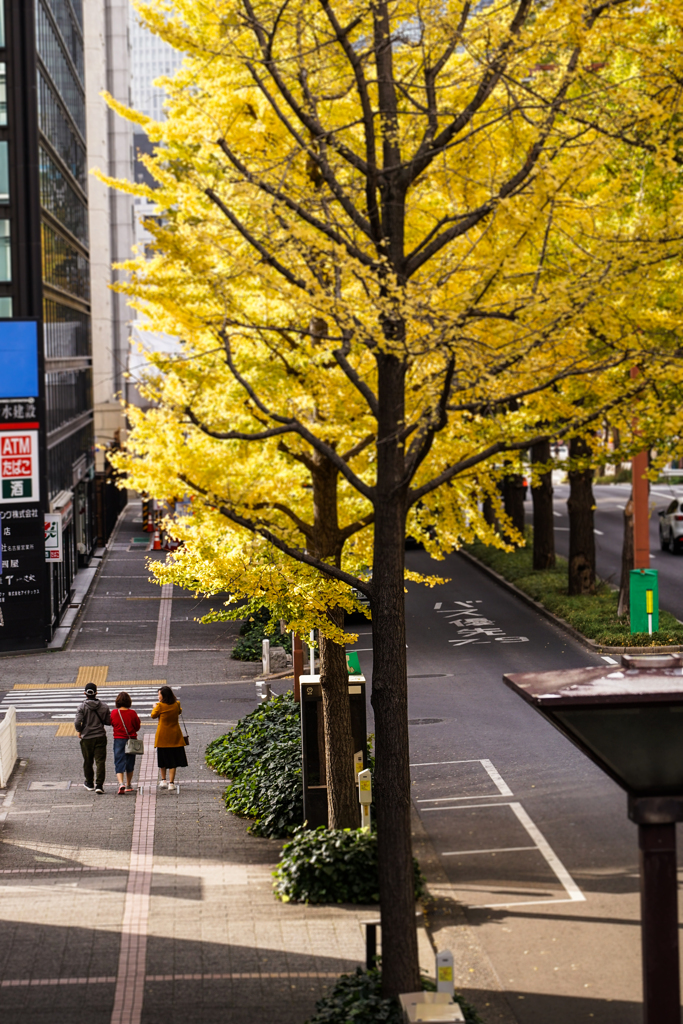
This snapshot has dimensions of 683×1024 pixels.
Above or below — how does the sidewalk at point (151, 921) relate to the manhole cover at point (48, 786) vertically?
above

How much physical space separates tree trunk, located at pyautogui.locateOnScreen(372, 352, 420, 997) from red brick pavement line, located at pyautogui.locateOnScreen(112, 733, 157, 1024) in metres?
2.34

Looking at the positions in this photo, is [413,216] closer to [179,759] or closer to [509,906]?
[509,906]

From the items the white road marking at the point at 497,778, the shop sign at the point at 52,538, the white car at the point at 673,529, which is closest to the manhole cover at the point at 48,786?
the white road marking at the point at 497,778

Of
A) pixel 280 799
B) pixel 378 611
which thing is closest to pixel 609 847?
pixel 280 799

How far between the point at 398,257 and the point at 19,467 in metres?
21.2

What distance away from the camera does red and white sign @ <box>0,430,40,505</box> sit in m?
28.8

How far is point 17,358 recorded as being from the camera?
1137 inches

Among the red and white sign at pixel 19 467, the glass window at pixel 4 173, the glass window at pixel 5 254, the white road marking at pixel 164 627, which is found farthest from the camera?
the glass window at pixel 4 173

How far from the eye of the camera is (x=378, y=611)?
9195 mm

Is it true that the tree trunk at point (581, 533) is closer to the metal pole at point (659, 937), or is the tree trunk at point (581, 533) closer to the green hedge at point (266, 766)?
the green hedge at point (266, 766)

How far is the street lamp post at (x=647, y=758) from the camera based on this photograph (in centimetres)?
582

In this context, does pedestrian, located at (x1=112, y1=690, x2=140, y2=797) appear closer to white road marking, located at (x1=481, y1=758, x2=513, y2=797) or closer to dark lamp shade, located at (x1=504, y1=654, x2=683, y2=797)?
white road marking, located at (x1=481, y1=758, x2=513, y2=797)

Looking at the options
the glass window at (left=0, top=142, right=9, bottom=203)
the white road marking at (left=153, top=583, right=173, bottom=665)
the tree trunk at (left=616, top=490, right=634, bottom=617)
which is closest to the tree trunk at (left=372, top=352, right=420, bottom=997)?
the tree trunk at (left=616, top=490, right=634, bottom=617)

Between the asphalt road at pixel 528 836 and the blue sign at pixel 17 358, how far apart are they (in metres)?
11.9
